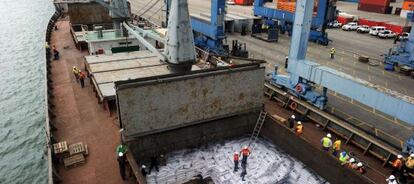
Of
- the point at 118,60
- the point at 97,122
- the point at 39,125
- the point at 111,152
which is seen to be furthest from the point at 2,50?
the point at 111,152

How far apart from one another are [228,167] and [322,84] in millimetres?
8427

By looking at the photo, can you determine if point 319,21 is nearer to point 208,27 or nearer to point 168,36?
point 208,27

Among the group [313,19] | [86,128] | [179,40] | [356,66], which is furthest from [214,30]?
[313,19]

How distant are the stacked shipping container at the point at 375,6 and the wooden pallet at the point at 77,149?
74529 mm

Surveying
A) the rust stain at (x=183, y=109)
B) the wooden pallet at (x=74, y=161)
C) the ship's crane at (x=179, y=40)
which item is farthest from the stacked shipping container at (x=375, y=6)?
the wooden pallet at (x=74, y=161)

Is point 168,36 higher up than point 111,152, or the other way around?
point 168,36

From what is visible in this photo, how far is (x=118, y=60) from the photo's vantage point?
926 inches

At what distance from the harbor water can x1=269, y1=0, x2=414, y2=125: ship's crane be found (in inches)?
704

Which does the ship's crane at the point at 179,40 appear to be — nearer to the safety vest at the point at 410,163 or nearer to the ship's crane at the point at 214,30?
the safety vest at the point at 410,163

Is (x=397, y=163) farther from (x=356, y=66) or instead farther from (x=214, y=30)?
(x=356, y=66)

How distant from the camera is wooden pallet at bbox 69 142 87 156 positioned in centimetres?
1380

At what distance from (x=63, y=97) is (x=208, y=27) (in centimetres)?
1552

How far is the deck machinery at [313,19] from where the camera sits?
125 ft

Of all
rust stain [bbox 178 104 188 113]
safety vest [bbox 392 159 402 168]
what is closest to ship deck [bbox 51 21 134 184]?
rust stain [bbox 178 104 188 113]
